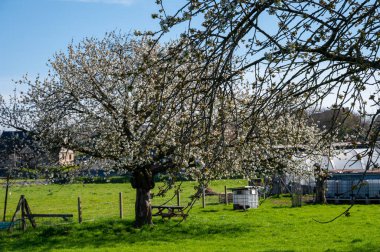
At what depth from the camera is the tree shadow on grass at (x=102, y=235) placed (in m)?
16.1

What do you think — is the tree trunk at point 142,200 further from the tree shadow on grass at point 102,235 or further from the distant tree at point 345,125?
the distant tree at point 345,125

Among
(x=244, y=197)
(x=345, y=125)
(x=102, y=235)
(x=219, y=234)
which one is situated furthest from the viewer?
(x=244, y=197)

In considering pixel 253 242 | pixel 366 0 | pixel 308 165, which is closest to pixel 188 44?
pixel 366 0

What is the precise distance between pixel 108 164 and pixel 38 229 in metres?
3.61

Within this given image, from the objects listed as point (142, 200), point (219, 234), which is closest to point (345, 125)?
point (219, 234)

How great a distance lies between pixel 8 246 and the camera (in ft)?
52.5

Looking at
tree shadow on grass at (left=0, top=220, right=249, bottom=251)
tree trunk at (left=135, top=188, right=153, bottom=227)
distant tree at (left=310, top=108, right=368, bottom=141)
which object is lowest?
tree shadow on grass at (left=0, top=220, right=249, bottom=251)

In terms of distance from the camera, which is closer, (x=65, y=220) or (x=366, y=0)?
(x=366, y=0)

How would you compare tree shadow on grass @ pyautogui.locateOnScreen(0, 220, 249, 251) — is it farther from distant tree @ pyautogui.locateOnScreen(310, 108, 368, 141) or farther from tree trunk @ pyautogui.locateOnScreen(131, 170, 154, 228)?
distant tree @ pyautogui.locateOnScreen(310, 108, 368, 141)

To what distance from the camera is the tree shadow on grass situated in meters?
16.1

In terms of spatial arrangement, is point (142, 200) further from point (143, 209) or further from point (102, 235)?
point (102, 235)

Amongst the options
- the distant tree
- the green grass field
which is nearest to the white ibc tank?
the green grass field

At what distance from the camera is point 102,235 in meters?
17.5

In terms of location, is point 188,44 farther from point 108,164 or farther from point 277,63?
point 108,164
